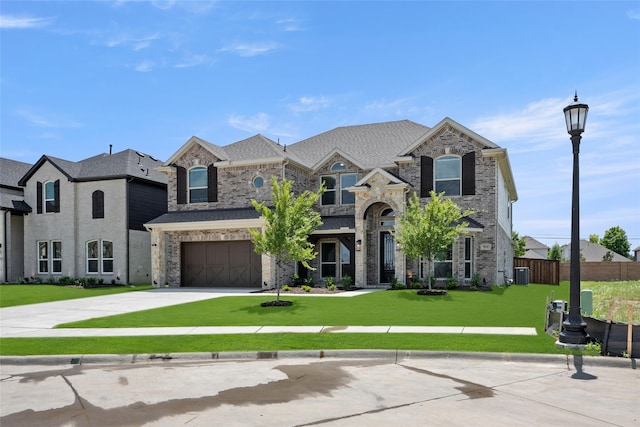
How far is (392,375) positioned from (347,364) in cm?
120

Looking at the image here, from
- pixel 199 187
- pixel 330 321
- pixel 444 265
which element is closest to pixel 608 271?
pixel 444 265

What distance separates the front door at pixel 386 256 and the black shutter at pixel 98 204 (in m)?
17.0

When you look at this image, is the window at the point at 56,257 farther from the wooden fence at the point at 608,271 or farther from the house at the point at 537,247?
the house at the point at 537,247

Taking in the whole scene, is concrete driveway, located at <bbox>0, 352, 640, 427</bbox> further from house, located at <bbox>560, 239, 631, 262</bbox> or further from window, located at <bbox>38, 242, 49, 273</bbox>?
house, located at <bbox>560, 239, 631, 262</bbox>

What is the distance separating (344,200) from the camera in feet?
88.6

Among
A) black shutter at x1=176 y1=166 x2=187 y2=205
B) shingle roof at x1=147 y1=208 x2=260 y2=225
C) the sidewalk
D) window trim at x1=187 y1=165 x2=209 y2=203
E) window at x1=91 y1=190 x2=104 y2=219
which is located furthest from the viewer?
window at x1=91 y1=190 x2=104 y2=219

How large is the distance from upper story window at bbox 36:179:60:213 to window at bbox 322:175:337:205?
1731 cm

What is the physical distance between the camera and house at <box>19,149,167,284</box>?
3036cm

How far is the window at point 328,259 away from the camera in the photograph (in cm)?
2677

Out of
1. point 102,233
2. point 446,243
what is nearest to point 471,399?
point 446,243

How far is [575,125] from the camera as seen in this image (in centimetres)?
1103

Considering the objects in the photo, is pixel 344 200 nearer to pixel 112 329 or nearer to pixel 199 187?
pixel 199 187

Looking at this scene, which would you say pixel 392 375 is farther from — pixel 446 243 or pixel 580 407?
pixel 446 243

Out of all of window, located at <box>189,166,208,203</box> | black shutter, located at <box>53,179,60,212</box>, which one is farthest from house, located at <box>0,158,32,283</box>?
window, located at <box>189,166,208,203</box>
